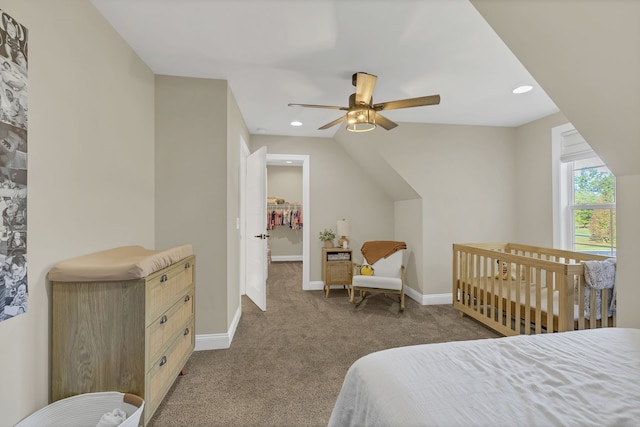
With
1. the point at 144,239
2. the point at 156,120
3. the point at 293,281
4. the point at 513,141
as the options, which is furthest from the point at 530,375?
the point at 293,281

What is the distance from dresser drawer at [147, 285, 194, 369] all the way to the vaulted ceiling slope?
2415 millimetres

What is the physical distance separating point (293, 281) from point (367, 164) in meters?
2.48

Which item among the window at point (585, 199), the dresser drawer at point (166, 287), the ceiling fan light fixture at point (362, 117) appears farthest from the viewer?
the window at point (585, 199)

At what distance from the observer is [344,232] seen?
4.34 meters

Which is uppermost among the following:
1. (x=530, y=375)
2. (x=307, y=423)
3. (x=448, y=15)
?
(x=448, y=15)

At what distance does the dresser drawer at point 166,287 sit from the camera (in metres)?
1.50

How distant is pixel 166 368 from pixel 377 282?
248cm

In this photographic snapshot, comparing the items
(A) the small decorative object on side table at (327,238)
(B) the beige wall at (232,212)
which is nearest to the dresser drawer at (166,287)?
(B) the beige wall at (232,212)

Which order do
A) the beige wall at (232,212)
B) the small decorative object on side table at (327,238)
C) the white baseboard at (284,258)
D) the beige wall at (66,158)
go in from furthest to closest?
the white baseboard at (284,258) → the small decorative object on side table at (327,238) → the beige wall at (232,212) → the beige wall at (66,158)

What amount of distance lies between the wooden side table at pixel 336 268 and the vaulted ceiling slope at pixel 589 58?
3117 mm

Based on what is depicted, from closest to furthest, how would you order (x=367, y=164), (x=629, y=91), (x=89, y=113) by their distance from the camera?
1. (x=629, y=91)
2. (x=89, y=113)
3. (x=367, y=164)

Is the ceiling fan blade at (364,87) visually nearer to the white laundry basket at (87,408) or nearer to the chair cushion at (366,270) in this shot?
the chair cushion at (366,270)

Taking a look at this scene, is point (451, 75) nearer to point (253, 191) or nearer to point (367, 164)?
point (367, 164)

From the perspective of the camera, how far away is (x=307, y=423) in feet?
5.42
